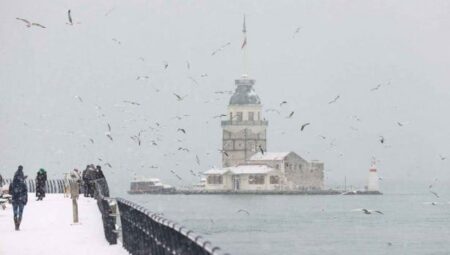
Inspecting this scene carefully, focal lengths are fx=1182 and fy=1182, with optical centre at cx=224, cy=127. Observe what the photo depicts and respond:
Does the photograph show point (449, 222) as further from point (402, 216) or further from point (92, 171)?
point (92, 171)

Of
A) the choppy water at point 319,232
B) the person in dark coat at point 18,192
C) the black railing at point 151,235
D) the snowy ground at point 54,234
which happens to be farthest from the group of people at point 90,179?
the black railing at point 151,235

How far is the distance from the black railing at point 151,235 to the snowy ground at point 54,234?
0.53 m

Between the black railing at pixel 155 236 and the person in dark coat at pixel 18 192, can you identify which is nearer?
the black railing at pixel 155 236

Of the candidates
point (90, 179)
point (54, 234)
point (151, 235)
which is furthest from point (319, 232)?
point (151, 235)

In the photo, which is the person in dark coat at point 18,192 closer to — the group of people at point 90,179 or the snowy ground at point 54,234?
the snowy ground at point 54,234

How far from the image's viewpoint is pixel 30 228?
2923 cm

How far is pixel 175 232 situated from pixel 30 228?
16.9 m

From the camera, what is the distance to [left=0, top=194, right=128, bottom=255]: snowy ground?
21.9m

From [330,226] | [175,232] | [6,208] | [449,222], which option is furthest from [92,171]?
[449,222]

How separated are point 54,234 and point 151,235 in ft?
35.6

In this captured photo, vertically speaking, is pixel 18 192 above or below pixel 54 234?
above

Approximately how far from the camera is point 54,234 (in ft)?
87.1

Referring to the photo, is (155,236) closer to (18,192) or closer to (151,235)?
(151,235)

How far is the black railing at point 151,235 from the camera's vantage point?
11.5 meters
